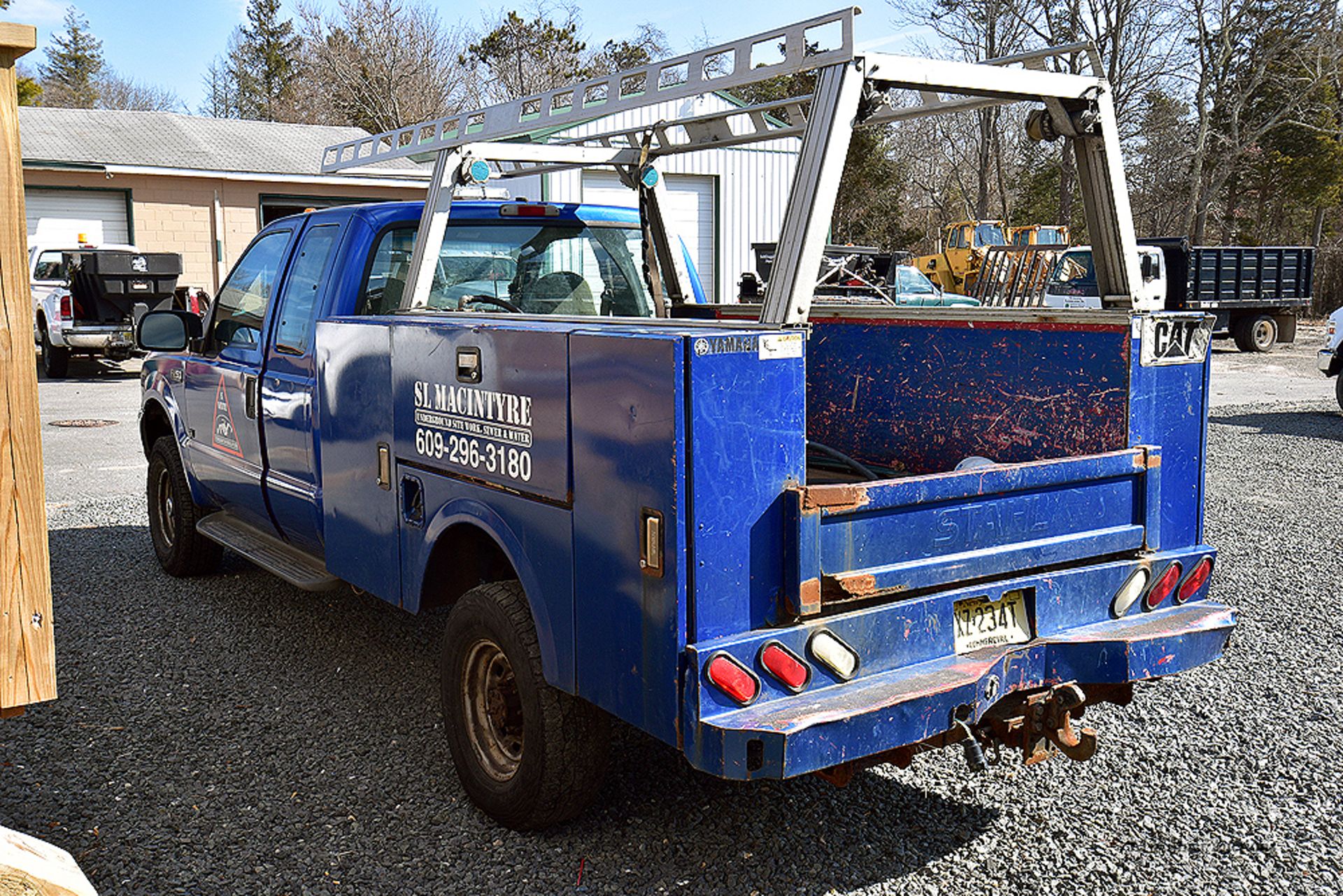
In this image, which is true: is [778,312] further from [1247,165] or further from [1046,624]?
[1247,165]

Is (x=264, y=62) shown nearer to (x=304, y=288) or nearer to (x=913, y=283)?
(x=913, y=283)

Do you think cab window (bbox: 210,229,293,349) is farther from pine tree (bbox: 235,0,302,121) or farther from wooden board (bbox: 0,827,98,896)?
pine tree (bbox: 235,0,302,121)

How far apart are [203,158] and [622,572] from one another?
1039 inches

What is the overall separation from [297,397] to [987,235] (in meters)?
25.0

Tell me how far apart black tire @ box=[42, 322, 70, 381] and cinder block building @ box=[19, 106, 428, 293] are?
18.4 feet

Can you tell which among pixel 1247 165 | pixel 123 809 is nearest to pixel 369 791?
pixel 123 809

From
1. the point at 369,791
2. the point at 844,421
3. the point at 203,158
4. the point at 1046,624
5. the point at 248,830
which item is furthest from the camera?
the point at 203,158

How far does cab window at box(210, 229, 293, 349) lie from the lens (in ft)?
19.2

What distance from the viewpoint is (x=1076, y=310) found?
382 centimetres

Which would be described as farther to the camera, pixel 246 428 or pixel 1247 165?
pixel 1247 165

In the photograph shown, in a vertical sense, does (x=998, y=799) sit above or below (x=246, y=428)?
below

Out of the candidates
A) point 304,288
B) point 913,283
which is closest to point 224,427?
point 304,288

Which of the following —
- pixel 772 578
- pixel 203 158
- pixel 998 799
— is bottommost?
pixel 998 799

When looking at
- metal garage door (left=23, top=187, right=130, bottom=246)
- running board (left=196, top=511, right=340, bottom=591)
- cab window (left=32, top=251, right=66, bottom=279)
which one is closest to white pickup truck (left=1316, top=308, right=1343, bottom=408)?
running board (left=196, top=511, right=340, bottom=591)
